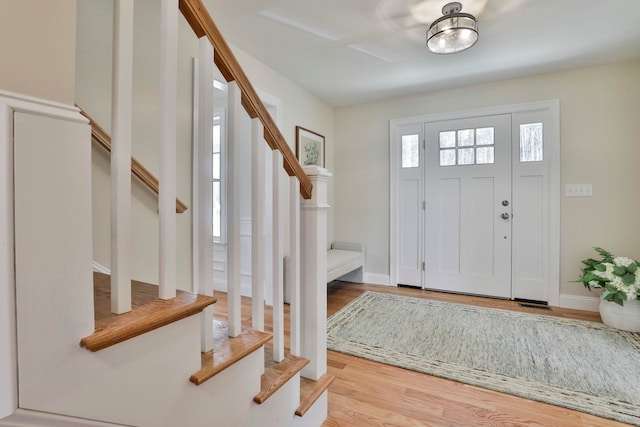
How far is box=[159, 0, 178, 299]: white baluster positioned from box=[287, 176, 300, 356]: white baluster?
582mm

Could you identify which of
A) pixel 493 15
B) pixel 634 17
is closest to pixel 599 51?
pixel 634 17

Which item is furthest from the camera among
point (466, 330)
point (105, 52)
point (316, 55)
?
point (316, 55)

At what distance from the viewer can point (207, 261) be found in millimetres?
898

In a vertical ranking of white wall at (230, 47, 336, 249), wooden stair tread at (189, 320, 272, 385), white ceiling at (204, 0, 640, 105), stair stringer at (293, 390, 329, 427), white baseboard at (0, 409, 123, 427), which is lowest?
stair stringer at (293, 390, 329, 427)

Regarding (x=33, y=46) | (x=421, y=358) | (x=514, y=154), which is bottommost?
(x=421, y=358)

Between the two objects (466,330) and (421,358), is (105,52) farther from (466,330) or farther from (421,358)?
(466,330)

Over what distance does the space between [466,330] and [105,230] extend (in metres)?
2.60

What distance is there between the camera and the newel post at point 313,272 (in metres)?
1.36

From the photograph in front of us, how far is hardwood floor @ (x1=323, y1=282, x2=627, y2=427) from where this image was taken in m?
1.46

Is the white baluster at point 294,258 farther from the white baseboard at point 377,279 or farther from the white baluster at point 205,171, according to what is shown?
the white baseboard at point 377,279

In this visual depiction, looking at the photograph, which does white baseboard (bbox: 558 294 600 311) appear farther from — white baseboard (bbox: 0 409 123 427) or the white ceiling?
white baseboard (bbox: 0 409 123 427)

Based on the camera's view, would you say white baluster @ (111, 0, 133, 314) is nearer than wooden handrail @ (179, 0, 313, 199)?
Yes

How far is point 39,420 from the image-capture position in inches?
18.6

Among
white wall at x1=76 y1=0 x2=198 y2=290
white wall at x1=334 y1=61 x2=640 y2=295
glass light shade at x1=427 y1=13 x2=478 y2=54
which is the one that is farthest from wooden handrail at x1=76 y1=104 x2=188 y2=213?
white wall at x1=334 y1=61 x2=640 y2=295
